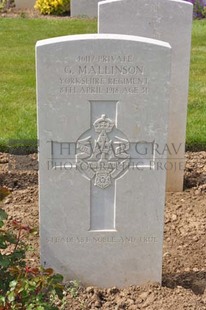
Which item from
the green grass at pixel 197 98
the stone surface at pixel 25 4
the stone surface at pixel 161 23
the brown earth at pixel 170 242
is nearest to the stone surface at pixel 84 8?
the stone surface at pixel 25 4

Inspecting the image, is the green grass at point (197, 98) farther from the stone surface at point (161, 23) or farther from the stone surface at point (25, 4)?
the stone surface at point (25, 4)

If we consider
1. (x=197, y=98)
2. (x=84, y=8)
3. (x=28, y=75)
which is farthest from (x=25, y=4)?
(x=197, y=98)

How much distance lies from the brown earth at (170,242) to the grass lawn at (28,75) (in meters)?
0.48

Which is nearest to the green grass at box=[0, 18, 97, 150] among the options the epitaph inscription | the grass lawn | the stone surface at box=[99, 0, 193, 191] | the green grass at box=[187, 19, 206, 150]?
the grass lawn

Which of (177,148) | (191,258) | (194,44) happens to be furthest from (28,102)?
(194,44)

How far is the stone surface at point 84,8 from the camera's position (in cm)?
1398

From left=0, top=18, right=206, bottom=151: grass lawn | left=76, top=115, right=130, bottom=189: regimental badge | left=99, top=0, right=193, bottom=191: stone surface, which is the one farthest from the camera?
left=0, top=18, right=206, bottom=151: grass lawn

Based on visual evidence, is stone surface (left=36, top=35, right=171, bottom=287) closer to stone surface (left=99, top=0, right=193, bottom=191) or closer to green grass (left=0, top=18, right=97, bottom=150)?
stone surface (left=99, top=0, right=193, bottom=191)

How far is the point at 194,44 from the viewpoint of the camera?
10.8 m

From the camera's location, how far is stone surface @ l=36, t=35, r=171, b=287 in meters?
3.36

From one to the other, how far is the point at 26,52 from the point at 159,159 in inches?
276

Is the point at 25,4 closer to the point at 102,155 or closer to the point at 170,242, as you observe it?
the point at 170,242

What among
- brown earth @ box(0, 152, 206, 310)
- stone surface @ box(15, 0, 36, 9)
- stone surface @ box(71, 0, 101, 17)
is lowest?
brown earth @ box(0, 152, 206, 310)

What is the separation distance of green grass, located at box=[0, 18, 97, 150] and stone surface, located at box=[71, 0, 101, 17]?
65cm
